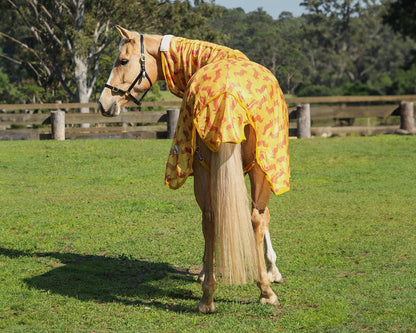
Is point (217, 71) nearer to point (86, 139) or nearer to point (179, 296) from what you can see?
point (179, 296)

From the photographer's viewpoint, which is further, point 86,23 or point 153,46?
point 86,23

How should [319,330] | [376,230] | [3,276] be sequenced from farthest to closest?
[376,230]
[3,276]
[319,330]

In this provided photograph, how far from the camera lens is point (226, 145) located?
4602mm

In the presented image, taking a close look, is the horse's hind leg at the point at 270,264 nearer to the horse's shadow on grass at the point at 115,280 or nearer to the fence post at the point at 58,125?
the horse's shadow on grass at the point at 115,280

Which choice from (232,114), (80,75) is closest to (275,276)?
(232,114)

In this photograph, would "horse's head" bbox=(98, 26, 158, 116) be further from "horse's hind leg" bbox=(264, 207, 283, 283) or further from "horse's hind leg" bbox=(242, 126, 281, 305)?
"horse's hind leg" bbox=(264, 207, 283, 283)

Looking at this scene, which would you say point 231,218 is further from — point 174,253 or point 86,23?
point 86,23

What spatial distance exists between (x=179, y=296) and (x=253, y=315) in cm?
96

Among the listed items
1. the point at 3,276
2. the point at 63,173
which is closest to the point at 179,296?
the point at 3,276

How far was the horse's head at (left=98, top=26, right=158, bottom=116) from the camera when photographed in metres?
5.50

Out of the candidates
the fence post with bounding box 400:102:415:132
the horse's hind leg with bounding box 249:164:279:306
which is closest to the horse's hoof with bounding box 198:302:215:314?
the horse's hind leg with bounding box 249:164:279:306

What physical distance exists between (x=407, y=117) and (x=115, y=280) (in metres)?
15.3

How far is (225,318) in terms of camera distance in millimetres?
4852

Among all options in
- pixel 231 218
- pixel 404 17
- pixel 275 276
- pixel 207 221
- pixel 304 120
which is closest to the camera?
pixel 231 218
